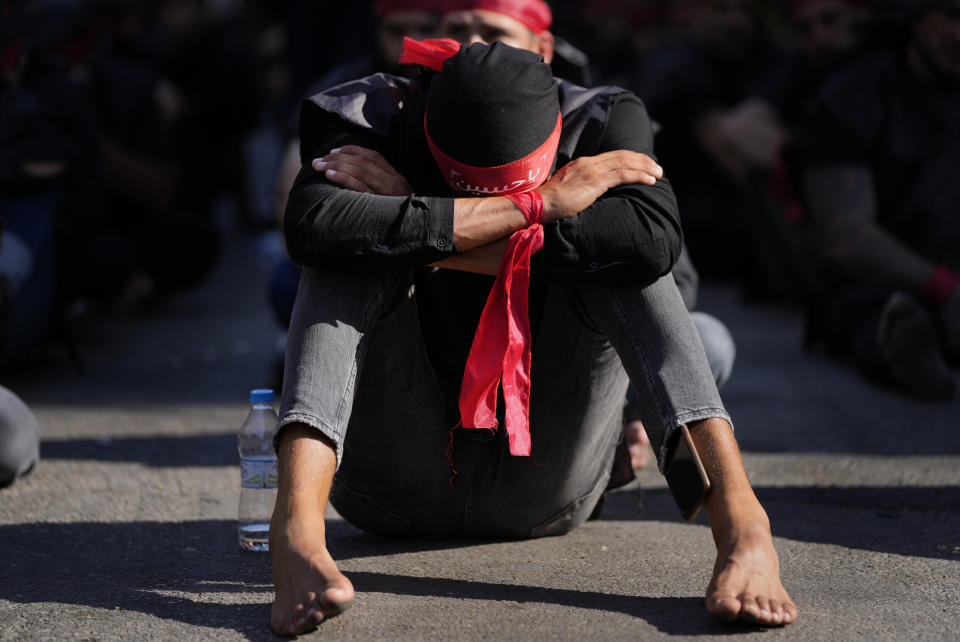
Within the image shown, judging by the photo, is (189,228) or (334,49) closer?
(189,228)

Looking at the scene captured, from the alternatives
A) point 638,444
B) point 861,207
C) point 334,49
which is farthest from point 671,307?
point 334,49

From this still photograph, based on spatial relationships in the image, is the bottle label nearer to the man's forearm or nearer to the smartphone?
the man's forearm

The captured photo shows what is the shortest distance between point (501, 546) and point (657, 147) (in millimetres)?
5075

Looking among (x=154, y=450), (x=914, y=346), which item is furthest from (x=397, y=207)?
(x=914, y=346)

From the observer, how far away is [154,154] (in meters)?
6.48

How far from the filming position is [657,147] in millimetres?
7582

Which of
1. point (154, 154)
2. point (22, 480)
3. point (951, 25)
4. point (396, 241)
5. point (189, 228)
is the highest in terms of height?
point (396, 241)

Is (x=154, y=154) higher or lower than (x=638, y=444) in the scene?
lower

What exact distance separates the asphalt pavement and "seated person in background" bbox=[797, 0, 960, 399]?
1.25 feet

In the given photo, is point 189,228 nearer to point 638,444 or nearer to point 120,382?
point 120,382

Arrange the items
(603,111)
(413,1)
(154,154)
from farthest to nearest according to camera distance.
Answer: (154,154) → (413,1) → (603,111)

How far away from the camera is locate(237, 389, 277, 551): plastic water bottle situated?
2.92 m

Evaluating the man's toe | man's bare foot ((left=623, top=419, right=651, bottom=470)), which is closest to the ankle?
the man's toe

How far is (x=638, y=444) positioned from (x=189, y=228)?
3892 mm
